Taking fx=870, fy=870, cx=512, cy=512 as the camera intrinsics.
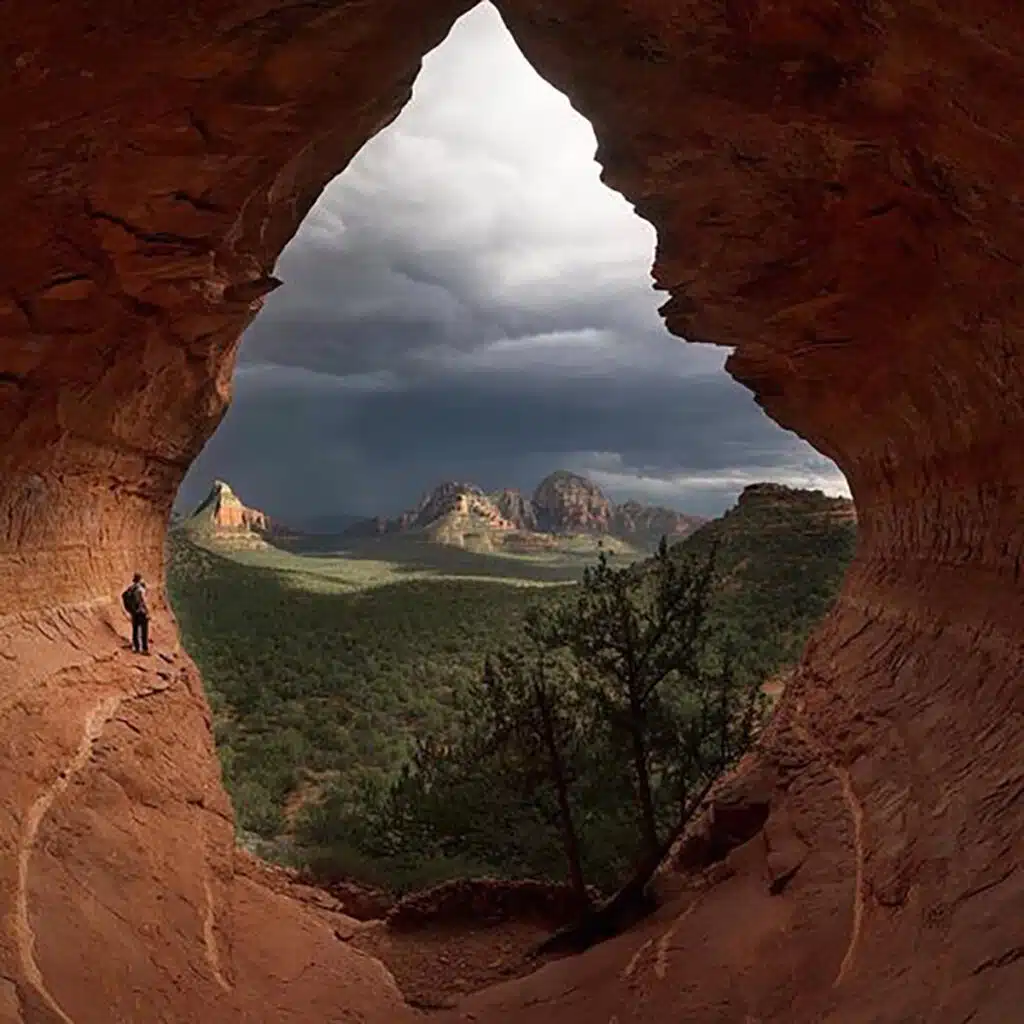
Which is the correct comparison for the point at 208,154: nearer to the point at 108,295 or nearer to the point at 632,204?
the point at 108,295

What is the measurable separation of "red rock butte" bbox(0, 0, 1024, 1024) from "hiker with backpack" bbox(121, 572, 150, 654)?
40 cm

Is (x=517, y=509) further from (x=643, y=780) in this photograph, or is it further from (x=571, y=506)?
(x=643, y=780)

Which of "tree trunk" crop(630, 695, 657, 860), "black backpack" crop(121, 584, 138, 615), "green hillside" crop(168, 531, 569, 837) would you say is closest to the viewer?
"tree trunk" crop(630, 695, 657, 860)

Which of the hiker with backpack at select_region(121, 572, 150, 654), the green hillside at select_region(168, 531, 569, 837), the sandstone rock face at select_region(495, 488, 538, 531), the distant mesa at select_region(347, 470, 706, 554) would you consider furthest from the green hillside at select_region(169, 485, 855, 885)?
the sandstone rock face at select_region(495, 488, 538, 531)

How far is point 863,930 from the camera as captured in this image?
746 centimetres

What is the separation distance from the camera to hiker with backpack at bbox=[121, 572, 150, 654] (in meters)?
13.9

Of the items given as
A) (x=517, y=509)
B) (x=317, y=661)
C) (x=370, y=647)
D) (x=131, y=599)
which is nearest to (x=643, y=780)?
(x=131, y=599)

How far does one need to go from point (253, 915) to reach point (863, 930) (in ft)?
27.7

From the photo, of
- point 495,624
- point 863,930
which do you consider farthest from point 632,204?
point 495,624

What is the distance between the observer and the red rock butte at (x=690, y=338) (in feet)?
21.8

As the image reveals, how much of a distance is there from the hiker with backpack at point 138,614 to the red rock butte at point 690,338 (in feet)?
1.32

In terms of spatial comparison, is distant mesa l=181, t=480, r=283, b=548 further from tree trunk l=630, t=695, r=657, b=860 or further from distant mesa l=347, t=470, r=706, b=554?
tree trunk l=630, t=695, r=657, b=860

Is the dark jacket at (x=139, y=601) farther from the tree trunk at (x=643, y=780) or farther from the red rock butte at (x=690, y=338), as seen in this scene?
the tree trunk at (x=643, y=780)

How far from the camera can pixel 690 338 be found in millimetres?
13047
